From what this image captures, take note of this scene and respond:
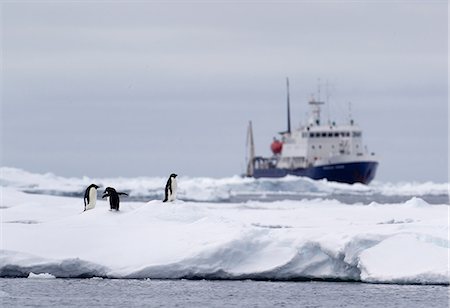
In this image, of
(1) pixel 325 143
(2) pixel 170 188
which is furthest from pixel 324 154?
(2) pixel 170 188

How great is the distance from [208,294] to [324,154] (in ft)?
227

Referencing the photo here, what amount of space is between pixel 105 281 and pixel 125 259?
0.74 m

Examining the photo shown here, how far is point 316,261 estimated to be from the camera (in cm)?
1858

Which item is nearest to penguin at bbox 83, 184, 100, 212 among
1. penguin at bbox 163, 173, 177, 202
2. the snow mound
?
penguin at bbox 163, 173, 177, 202

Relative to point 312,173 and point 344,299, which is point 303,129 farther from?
point 344,299

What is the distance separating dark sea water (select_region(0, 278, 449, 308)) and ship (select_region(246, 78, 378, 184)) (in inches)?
2578

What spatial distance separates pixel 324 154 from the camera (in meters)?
85.6

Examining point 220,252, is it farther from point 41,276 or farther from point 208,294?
point 41,276

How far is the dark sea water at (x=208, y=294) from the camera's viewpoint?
16.0m

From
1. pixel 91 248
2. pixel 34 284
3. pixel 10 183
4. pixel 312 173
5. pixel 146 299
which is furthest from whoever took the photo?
pixel 312 173

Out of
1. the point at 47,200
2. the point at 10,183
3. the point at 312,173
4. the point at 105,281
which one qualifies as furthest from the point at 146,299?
the point at 312,173

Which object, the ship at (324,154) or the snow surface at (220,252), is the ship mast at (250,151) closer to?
the ship at (324,154)

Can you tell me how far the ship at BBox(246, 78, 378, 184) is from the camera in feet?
275

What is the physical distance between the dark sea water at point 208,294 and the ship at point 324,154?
215 ft
